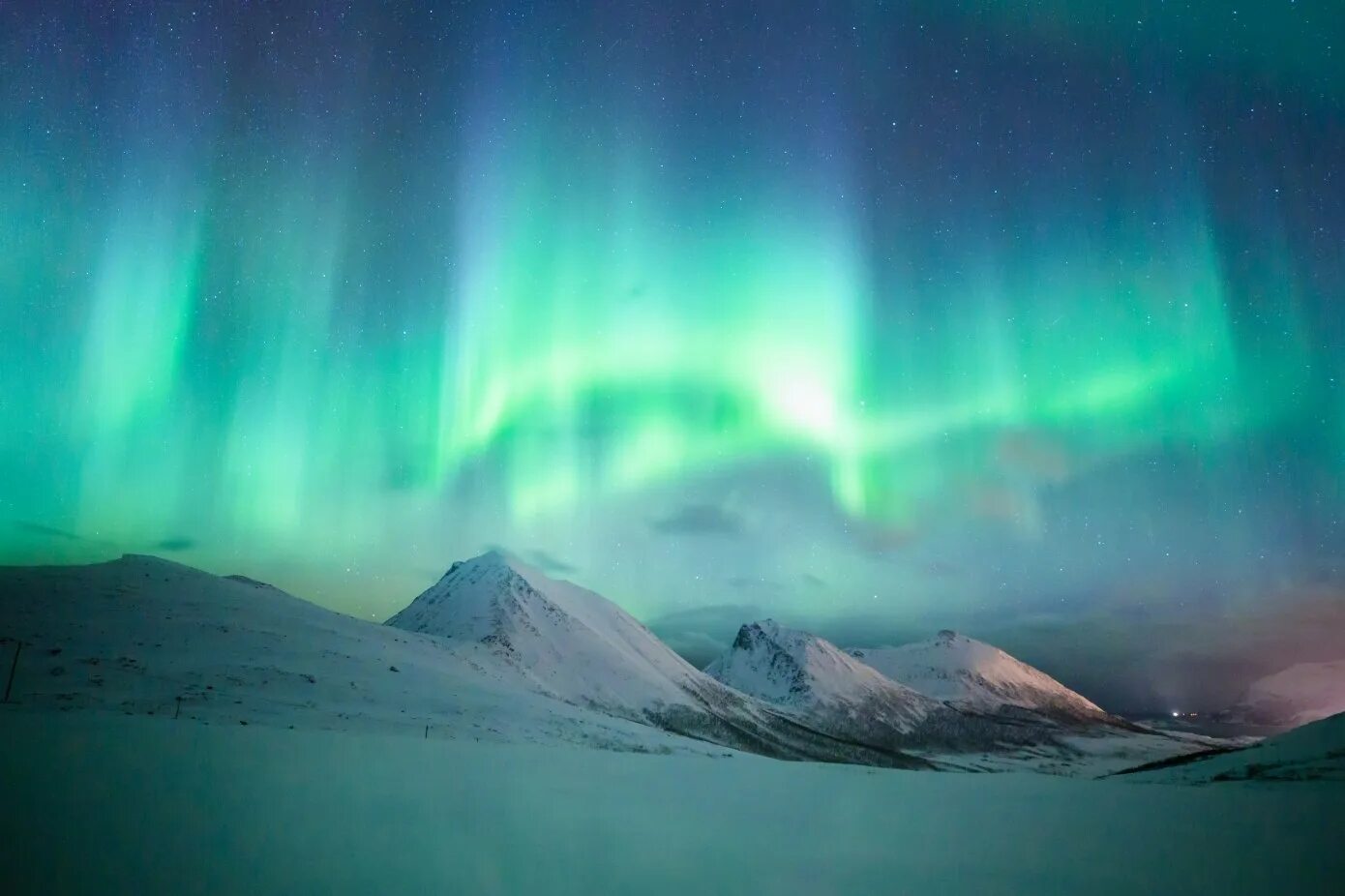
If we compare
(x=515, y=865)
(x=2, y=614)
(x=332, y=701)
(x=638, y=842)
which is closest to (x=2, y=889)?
(x=515, y=865)

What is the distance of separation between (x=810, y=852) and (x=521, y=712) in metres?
82.9

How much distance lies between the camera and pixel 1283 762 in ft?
211

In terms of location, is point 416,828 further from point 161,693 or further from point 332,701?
point 332,701

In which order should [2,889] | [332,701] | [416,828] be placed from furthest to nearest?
[332,701] < [416,828] < [2,889]

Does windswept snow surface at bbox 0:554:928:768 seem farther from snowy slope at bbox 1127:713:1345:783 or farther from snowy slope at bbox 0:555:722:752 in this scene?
snowy slope at bbox 1127:713:1345:783

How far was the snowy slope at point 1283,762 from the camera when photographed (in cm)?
5956

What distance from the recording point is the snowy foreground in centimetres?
1568

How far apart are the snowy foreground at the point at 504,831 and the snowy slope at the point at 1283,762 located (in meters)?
37.4

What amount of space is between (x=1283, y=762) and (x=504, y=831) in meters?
78.3

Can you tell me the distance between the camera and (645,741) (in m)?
96.3

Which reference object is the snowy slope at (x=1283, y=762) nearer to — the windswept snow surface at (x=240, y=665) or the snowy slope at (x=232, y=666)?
the windswept snow surface at (x=240, y=665)

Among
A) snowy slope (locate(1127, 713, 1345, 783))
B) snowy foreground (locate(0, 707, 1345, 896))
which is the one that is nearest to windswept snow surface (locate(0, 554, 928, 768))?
snowy foreground (locate(0, 707, 1345, 896))

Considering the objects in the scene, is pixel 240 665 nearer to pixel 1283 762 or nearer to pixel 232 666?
pixel 232 666

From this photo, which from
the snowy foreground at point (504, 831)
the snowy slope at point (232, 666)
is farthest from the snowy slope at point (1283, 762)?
the snowy slope at point (232, 666)
